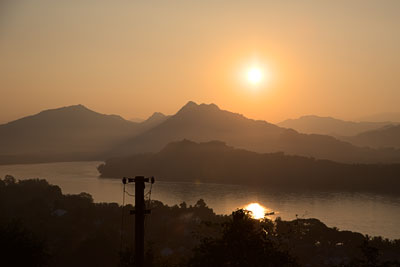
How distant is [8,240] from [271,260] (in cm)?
1244

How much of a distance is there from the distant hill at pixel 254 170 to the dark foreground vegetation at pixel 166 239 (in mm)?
81528

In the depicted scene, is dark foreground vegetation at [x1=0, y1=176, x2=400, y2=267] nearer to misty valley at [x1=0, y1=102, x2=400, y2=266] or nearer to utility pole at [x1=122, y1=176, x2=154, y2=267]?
misty valley at [x1=0, y1=102, x2=400, y2=266]

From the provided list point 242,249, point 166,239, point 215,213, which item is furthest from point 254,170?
point 242,249

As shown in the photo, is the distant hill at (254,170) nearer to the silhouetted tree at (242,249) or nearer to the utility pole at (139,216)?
the silhouetted tree at (242,249)

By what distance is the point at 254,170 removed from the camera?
6358 inches

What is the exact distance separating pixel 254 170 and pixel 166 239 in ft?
374

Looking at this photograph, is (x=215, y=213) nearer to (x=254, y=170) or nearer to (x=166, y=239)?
(x=166, y=239)

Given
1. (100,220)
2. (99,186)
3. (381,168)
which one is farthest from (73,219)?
(381,168)

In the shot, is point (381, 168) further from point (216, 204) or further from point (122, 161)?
point (122, 161)

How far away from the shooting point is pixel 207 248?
1512cm

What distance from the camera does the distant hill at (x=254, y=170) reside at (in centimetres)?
14162

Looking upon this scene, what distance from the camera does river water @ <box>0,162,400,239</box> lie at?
7475 cm

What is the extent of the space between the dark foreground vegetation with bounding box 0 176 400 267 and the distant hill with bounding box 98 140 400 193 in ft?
267

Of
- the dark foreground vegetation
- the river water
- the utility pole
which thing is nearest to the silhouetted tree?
the dark foreground vegetation
